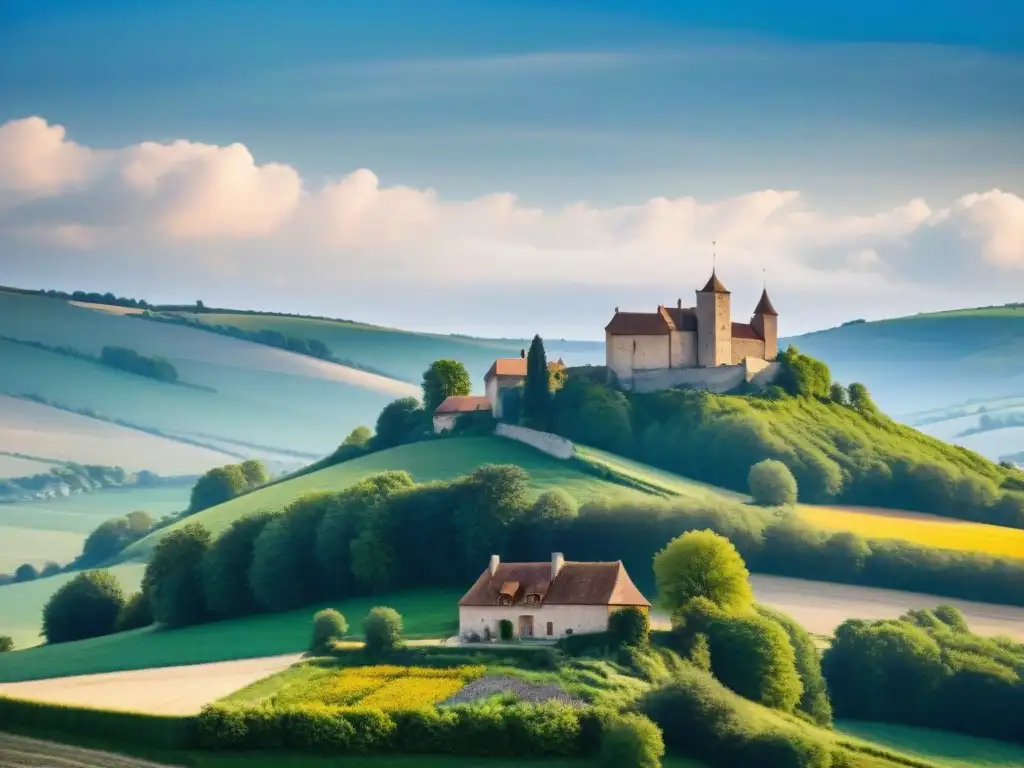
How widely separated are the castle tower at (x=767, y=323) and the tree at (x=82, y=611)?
47850 mm

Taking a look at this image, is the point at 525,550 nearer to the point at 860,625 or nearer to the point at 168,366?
the point at 860,625

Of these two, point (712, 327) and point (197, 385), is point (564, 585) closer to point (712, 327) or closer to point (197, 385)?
point (712, 327)

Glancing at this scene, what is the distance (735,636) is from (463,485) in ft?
73.9

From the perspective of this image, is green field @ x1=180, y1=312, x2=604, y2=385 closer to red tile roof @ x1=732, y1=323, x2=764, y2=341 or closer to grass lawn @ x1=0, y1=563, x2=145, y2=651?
red tile roof @ x1=732, y1=323, x2=764, y2=341

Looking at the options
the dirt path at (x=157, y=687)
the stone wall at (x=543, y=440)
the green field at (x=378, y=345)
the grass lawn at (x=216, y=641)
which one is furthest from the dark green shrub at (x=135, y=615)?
the green field at (x=378, y=345)

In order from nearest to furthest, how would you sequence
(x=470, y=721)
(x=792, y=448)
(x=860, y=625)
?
(x=470, y=721)
(x=860, y=625)
(x=792, y=448)

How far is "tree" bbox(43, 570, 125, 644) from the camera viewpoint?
93.0m

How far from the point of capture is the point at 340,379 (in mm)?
179500

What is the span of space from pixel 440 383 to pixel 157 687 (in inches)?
2166

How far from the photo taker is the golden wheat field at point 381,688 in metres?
60.8

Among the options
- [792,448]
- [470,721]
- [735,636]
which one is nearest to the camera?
[470,721]

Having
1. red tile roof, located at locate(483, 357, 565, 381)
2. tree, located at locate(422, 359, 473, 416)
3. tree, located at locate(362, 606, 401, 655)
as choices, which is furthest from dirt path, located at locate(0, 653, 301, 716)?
tree, located at locate(422, 359, 473, 416)

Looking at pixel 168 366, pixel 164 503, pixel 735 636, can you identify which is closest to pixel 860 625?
pixel 735 636

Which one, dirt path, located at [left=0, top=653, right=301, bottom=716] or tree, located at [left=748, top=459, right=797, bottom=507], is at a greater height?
tree, located at [left=748, top=459, right=797, bottom=507]
